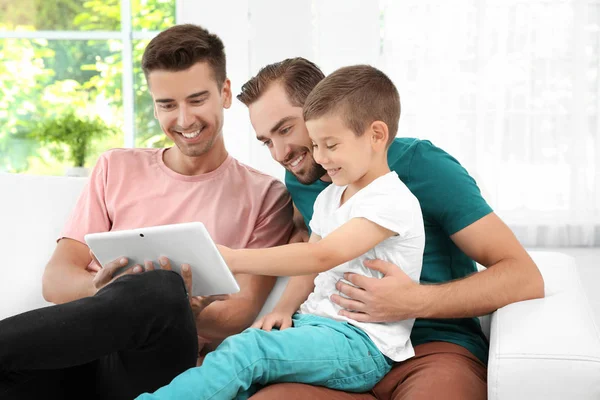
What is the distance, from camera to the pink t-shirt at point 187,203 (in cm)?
199

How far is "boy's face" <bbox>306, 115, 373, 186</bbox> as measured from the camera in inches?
62.3

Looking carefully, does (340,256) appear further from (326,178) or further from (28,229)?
(28,229)

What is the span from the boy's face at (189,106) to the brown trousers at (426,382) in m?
0.81

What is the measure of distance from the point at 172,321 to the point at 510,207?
9.14ft

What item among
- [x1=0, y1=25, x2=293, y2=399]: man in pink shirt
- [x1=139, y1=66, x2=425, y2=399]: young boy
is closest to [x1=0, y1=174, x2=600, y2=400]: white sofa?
[x1=0, y1=25, x2=293, y2=399]: man in pink shirt

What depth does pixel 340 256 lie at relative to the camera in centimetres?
149

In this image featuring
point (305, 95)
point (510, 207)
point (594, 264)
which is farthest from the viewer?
point (510, 207)

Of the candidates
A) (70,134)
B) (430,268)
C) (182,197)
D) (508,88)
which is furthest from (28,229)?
(508,88)

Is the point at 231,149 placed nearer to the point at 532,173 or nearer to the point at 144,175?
the point at 532,173

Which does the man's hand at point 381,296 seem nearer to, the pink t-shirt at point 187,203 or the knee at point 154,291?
the knee at point 154,291

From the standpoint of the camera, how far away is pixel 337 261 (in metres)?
1.50

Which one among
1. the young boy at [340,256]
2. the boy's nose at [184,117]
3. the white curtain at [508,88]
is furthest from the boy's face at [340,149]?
the white curtain at [508,88]

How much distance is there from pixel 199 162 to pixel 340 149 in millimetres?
623

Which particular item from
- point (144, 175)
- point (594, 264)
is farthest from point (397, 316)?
point (594, 264)
